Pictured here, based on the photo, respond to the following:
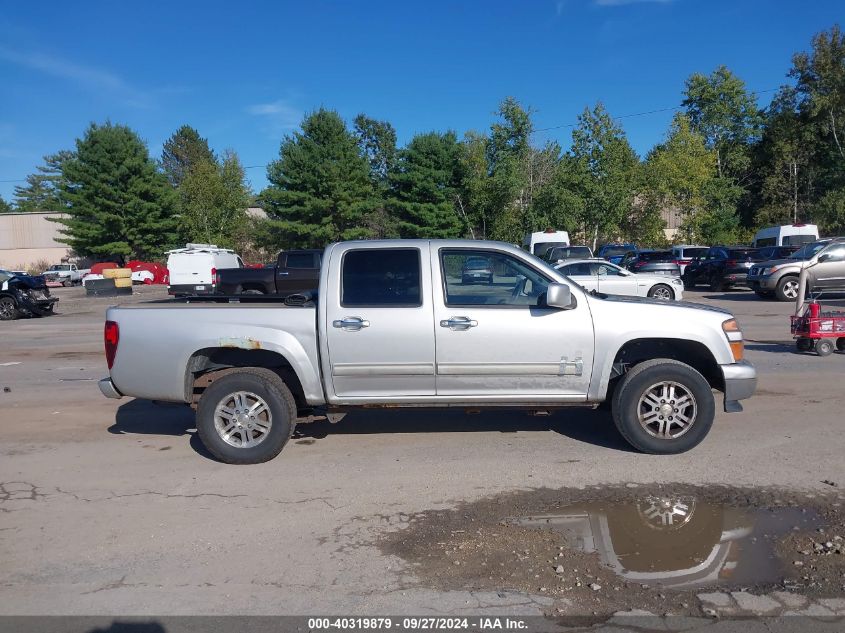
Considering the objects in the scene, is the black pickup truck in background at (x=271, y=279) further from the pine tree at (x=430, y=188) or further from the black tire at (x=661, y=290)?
the pine tree at (x=430, y=188)

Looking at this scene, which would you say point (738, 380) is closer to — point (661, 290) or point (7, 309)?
point (661, 290)

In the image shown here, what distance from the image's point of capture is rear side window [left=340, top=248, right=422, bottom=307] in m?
5.95

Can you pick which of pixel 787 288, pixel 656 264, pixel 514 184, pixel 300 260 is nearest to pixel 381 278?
pixel 300 260

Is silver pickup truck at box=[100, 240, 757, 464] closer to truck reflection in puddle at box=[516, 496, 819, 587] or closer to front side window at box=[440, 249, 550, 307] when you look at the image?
front side window at box=[440, 249, 550, 307]

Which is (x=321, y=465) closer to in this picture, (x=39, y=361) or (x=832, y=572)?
(x=832, y=572)

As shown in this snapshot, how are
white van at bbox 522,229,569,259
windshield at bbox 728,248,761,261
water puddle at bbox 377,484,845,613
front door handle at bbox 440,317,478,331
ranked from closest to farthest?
water puddle at bbox 377,484,845,613 < front door handle at bbox 440,317,478,331 < windshield at bbox 728,248,761,261 < white van at bbox 522,229,569,259

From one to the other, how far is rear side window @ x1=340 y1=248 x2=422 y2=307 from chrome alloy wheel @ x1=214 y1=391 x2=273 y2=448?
3.88ft

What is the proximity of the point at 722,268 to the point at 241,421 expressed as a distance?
2328 centimetres

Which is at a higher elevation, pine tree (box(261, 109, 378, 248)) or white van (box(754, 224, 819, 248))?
pine tree (box(261, 109, 378, 248))

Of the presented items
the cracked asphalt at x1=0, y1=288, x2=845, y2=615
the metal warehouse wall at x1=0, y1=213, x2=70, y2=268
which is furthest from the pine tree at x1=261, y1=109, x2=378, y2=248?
the cracked asphalt at x1=0, y1=288, x2=845, y2=615

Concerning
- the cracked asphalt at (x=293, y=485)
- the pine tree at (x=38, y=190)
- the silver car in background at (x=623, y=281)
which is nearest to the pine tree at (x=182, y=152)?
the pine tree at (x=38, y=190)

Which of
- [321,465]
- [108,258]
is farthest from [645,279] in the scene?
[108,258]

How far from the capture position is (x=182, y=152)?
89.2 meters

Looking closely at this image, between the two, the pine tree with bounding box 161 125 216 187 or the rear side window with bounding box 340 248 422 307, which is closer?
Result: the rear side window with bounding box 340 248 422 307
